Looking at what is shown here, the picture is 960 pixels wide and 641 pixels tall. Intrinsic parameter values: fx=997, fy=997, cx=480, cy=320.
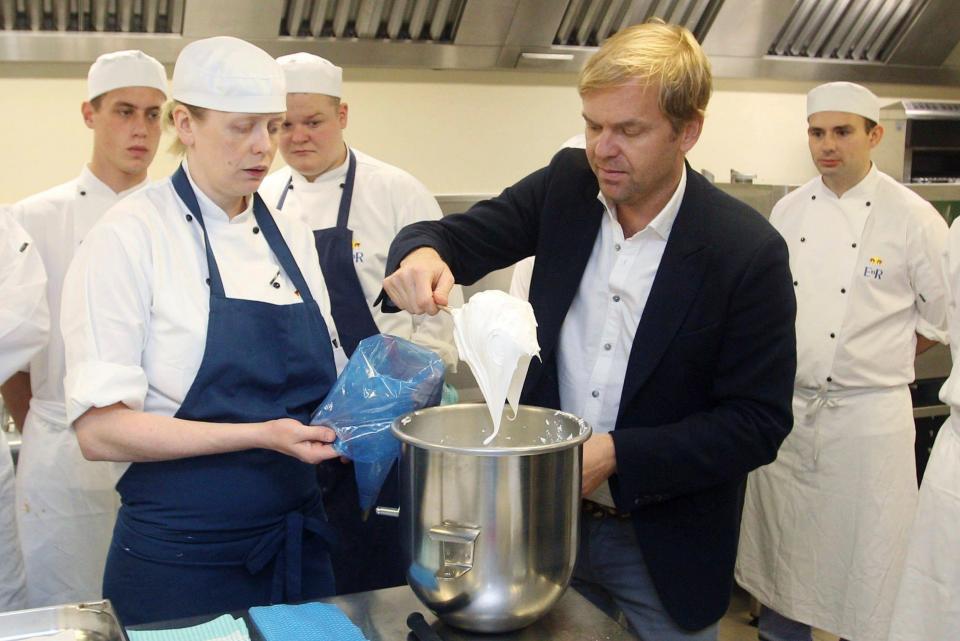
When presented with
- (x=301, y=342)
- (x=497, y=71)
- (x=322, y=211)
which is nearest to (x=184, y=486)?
(x=301, y=342)

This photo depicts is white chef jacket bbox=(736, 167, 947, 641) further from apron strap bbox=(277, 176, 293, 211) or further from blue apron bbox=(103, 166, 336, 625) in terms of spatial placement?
blue apron bbox=(103, 166, 336, 625)

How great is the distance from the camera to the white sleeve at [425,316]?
2896 mm

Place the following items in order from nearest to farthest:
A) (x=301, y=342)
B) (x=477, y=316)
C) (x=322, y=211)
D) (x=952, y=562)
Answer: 1. (x=477, y=316)
2. (x=301, y=342)
3. (x=952, y=562)
4. (x=322, y=211)

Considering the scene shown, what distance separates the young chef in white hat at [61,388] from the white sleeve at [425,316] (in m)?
0.72

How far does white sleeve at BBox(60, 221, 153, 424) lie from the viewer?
5.31 feet

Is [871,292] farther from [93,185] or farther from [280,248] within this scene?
[93,185]

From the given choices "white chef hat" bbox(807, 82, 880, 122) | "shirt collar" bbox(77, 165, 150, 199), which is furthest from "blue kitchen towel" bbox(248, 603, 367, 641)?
"white chef hat" bbox(807, 82, 880, 122)

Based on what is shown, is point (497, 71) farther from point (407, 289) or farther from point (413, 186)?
point (407, 289)

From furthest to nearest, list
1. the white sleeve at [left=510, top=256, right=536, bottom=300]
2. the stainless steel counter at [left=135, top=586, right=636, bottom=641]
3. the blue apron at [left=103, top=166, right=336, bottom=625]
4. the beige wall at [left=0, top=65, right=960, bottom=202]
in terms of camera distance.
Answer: the beige wall at [left=0, top=65, right=960, bottom=202] < the white sleeve at [left=510, top=256, right=536, bottom=300] < the blue apron at [left=103, top=166, right=336, bottom=625] < the stainless steel counter at [left=135, top=586, right=636, bottom=641]

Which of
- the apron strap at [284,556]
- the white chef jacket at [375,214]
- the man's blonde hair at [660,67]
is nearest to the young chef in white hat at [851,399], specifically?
the white chef jacket at [375,214]

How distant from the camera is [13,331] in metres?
2.19

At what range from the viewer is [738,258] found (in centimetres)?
174

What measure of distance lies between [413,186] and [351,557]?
111cm

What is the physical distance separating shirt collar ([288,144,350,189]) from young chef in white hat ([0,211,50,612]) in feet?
2.89
